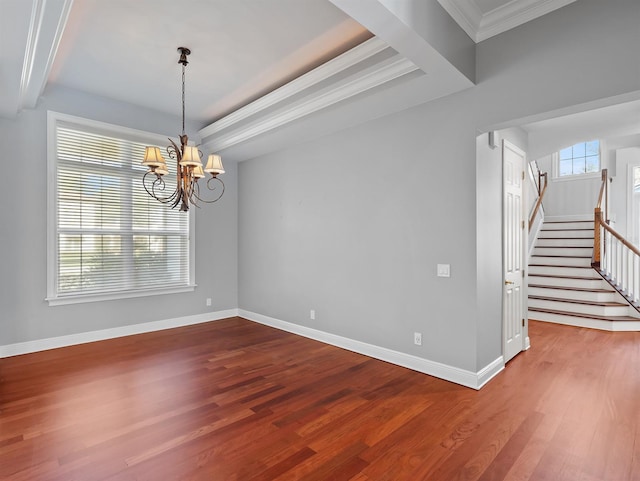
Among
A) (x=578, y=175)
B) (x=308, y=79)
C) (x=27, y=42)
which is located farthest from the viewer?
(x=578, y=175)

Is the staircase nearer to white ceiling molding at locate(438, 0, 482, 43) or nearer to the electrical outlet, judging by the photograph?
the electrical outlet

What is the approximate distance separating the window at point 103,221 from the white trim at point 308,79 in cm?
135

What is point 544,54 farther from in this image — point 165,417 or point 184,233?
point 184,233

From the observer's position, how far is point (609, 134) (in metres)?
4.26

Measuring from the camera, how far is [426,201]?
11.5 feet

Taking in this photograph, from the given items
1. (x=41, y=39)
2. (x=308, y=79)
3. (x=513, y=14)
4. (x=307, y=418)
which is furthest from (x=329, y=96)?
(x=307, y=418)

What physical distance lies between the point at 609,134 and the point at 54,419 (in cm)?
638

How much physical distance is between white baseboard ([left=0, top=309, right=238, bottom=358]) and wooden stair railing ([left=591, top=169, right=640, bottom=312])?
20.3ft

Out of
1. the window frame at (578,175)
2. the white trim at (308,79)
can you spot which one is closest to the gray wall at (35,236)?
the white trim at (308,79)

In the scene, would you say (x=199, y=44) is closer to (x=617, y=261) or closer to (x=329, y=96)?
(x=329, y=96)

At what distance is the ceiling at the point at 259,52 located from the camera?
7.89 ft

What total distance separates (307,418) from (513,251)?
292cm

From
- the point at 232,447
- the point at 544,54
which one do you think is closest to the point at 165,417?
the point at 232,447

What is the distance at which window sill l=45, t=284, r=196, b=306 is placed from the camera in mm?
4254
